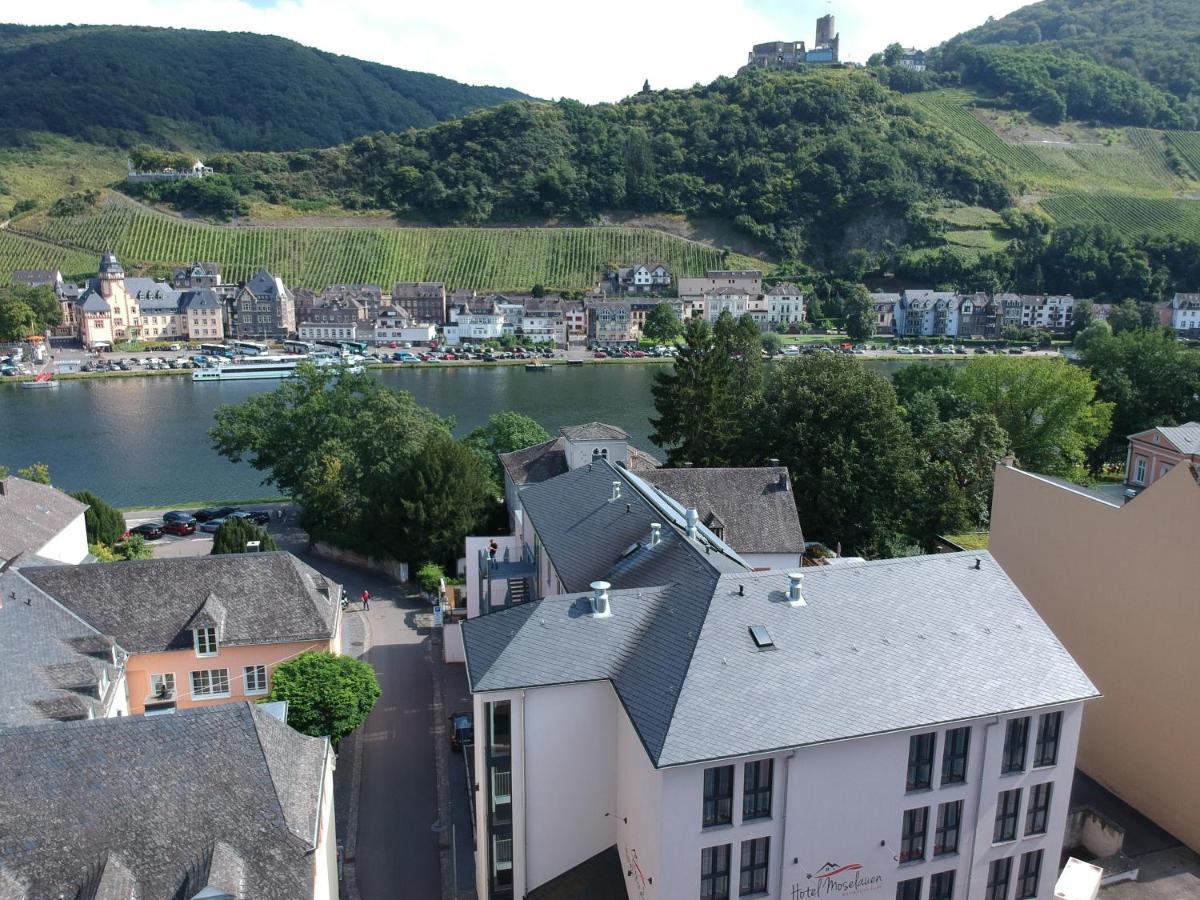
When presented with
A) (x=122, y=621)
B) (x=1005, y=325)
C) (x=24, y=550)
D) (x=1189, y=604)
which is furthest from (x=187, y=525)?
(x=1005, y=325)

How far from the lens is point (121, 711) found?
61.2ft

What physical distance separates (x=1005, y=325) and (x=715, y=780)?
393ft

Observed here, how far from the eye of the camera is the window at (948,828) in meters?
13.8

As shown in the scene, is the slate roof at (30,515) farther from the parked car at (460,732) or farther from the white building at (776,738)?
the white building at (776,738)

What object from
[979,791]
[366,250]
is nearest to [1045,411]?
[979,791]

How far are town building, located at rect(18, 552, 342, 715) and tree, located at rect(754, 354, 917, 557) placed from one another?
17.1 metres

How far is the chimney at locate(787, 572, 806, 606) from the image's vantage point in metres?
14.1

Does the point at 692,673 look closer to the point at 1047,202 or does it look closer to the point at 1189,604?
the point at 1189,604

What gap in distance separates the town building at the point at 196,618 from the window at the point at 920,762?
1289 cm

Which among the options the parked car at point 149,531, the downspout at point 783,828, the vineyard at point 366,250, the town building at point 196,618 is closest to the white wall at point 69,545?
the town building at point 196,618

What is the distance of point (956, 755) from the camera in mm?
13633

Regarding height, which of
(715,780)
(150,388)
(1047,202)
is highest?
(1047,202)

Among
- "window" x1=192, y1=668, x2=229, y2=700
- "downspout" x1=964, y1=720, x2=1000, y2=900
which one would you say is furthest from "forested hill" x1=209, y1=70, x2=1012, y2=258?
"downspout" x1=964, y1=720, x2=1000, y2=900

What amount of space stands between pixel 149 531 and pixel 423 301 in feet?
283
